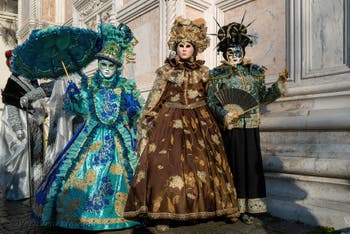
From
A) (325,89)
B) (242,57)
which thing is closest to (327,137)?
(325,89)

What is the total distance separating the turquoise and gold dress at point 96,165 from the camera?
3.25 m

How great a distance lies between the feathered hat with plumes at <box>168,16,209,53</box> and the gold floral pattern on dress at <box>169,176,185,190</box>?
61.4 inches

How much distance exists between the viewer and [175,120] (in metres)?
3.50

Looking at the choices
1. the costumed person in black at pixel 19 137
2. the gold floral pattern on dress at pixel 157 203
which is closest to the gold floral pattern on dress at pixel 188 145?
the gold floral pattern on dress at pixel 157 203

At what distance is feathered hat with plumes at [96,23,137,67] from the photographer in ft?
12.6

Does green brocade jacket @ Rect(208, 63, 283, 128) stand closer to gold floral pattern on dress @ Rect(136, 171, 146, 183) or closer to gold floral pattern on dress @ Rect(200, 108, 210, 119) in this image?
gold floral pattern on dress @ Rect(200, 108, 210, 119)

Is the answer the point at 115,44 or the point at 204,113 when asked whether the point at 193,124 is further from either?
the point at 115,44

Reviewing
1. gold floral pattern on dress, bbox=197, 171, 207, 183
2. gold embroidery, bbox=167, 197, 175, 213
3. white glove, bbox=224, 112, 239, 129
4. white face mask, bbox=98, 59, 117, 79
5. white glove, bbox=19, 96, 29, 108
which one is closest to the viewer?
gold embroidery, bbox=167, 197, 175, 213

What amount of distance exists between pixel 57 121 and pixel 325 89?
4460 mm

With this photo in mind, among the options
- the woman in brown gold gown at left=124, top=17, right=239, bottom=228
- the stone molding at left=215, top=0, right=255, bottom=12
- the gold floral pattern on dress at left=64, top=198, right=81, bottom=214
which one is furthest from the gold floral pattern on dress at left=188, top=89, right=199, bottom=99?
the stone molding at left=215, top=0, right=255, bottom=12

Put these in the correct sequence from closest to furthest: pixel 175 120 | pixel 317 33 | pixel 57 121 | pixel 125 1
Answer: pixel 175 120
pixel 317 33
pixel 57 121
pixel 125 1

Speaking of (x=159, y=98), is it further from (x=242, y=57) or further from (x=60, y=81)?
(x=60, y=81)

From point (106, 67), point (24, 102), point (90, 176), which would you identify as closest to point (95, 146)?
point (90, 176)

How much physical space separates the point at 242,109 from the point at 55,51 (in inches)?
93.8
